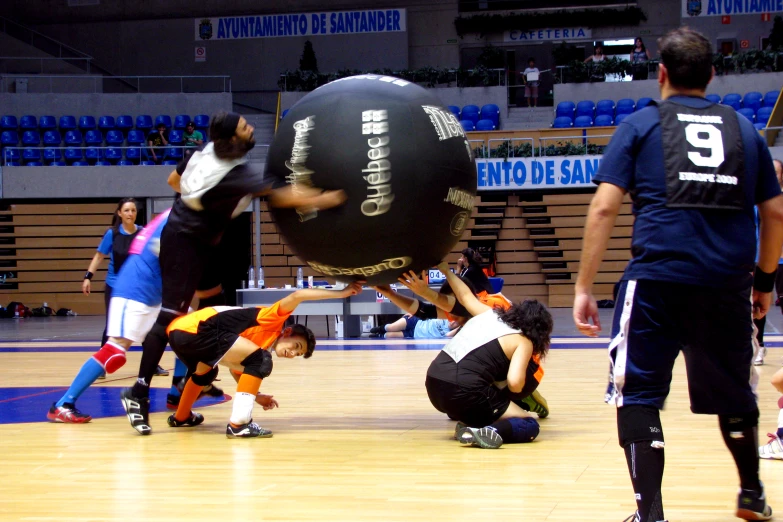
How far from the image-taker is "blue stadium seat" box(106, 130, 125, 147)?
17344 mm

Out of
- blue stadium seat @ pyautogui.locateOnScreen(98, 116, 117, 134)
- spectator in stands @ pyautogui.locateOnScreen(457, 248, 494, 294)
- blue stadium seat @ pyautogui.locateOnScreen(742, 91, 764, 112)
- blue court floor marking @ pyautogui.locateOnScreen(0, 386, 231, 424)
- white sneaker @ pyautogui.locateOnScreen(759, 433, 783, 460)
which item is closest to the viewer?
white sneaker @ pyautogui.locateOnScreen(759, 433, 783, 460)

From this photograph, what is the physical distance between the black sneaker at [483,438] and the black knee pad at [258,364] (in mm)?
1028

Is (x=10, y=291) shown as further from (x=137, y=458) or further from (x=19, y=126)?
(x=137, y=458)

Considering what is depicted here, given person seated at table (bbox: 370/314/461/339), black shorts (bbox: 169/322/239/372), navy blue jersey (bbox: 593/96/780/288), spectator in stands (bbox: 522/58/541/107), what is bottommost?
person seated at table (bbox: 370/314/461/339)

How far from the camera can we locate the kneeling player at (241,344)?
13.8 ft

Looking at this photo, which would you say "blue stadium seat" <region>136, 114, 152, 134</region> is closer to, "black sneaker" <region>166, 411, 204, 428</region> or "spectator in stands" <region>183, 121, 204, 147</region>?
"spectator in stands" <region>183, 121, 204, 147</region>

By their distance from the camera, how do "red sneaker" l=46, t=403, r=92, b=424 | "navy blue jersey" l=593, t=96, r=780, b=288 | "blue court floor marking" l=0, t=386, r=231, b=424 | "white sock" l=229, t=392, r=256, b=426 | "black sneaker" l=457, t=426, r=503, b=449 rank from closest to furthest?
"navy blue jersey" l=593, t=96, r=780, b=288, "black sneaker" l=457, t=426, r=503, b=449, "white sock" l=229, t=392, r=256, b=426, "red sneaker" l=46, t=403, r=92, b=424, "blue court floor marking" l=0, t=386, r=231, b=424

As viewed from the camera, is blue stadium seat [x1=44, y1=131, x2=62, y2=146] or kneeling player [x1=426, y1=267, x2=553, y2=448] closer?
kneeling player [x1=426, y1=267, x2=553, y2=448]

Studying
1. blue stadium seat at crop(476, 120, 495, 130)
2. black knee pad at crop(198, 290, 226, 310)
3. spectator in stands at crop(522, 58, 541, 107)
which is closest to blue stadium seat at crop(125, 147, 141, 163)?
blue stadium seat at crop(476, 120, 495, 130)

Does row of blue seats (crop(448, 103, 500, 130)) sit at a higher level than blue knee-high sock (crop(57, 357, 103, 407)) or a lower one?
higher

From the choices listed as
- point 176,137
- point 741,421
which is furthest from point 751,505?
point 176,137

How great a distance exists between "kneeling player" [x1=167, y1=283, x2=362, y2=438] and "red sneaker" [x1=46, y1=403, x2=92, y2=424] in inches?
29.7

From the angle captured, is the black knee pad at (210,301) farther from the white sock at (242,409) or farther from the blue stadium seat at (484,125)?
the blue stadium seat at (484,125)

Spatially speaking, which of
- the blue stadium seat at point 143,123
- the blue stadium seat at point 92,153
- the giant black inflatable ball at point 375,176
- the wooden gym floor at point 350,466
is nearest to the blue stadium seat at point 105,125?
the blue stadium seat at point 143,123
